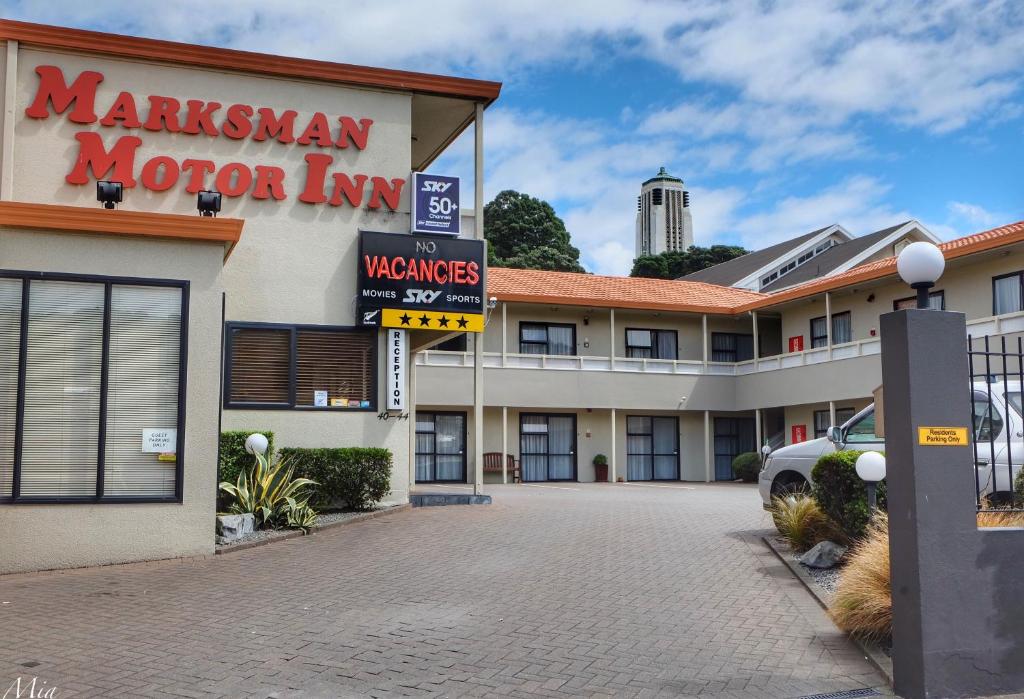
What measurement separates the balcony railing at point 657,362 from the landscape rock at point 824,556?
16678 millimetres

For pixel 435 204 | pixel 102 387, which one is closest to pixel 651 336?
pixel 435 204

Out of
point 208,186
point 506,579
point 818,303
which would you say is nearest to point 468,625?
point 506,579

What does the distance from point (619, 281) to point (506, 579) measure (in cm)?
2377

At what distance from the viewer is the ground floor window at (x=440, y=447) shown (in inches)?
1093

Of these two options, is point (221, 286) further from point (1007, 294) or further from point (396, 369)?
point (1007, 294)

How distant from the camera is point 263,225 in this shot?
14.9 meters

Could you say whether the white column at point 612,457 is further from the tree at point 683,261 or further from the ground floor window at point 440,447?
the tree at point 683,261

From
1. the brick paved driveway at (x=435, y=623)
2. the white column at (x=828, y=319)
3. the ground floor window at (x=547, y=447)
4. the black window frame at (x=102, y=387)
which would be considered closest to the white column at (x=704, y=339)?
the white column at (x=828, y=319)

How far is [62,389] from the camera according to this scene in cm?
1038

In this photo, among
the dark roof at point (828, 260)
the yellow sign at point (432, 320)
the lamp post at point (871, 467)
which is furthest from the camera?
the dark roof at point (828, 260)

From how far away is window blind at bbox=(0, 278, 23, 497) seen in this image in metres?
10.1

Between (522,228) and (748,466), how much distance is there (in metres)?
29.4

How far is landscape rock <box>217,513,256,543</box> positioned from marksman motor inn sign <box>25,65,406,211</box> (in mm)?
5614

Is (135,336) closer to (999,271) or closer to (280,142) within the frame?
(280,142)
